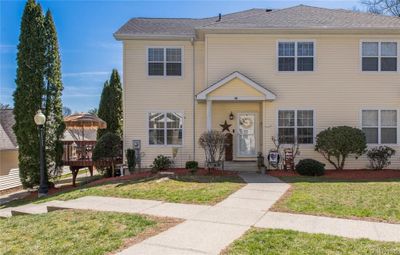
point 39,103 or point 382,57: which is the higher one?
point 382,57

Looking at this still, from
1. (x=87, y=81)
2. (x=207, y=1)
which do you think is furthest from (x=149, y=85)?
(x=87, y=81)

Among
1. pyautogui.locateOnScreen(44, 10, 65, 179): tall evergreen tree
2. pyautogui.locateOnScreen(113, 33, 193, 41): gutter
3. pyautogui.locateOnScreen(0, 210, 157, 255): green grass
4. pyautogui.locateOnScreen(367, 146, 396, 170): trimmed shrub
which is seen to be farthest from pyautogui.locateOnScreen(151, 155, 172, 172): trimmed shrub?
pyautogui.locateOnScreen(367, 146, 396, 170): trimmed shrub

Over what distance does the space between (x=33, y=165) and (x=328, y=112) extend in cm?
1251

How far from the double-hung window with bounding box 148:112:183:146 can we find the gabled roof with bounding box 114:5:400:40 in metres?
3.48

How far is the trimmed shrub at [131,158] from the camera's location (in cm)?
1458

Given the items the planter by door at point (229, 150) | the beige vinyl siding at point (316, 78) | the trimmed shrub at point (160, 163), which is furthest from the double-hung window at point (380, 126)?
the trimmed shrub at point (160, 163)

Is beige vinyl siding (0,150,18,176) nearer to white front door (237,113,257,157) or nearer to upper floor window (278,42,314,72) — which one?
white front door (237,113,257,157)

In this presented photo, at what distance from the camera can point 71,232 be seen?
5.80 meters

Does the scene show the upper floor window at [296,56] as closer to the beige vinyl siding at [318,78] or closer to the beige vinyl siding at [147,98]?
the beige vinyl siding at [318,78]

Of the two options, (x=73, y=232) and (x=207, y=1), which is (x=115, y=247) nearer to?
(x=73, y=232)

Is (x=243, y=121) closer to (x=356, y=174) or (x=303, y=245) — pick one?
(x=356, y=174)

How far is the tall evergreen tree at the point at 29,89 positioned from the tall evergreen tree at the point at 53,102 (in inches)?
15.1

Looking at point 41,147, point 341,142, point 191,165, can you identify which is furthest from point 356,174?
point 41,147

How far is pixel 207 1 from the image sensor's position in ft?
50.3
